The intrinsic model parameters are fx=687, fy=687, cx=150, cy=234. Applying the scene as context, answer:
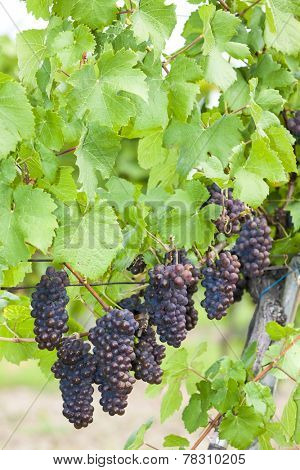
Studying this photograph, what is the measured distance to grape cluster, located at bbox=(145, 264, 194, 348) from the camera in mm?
1745

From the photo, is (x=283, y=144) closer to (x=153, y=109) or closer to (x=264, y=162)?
(x=264, y=162)

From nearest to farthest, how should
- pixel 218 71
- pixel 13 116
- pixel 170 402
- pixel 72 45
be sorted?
pixel 13 116, pixel 72 45, pixel 218 71, pixel 170 402

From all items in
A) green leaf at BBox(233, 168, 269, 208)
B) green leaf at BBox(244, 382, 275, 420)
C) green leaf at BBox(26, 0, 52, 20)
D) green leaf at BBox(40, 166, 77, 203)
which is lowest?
green leaf at BBox(244, 382, 275, 420)

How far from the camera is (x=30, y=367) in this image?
338 inches

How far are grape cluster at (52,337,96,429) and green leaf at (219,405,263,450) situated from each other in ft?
1.55

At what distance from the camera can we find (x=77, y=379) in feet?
5.75

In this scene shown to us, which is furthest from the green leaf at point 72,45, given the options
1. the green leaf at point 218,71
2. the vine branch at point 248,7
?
the vine branch at point 248,7

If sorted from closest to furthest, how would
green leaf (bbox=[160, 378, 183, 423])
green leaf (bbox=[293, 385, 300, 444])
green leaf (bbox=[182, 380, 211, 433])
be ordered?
green leaf (bbox=[293, 385, 300, 444]) → green leaf (bbox=[182, 380, 211, 433]) → green leaf (bbox=[160, 378, 183, 423])

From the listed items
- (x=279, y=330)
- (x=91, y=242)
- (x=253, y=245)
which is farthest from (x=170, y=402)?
(x=91, y=242)

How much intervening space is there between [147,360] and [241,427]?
0.43 meters

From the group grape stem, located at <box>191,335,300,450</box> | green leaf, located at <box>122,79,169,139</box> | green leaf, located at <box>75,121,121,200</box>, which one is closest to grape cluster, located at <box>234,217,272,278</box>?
grape stem, located at <box>191,335,300,450</box>

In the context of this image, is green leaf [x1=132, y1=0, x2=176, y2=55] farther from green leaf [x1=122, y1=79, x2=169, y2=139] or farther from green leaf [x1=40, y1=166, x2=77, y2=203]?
green leaf [x1=40, y1=166, x2=77, y2=203]
